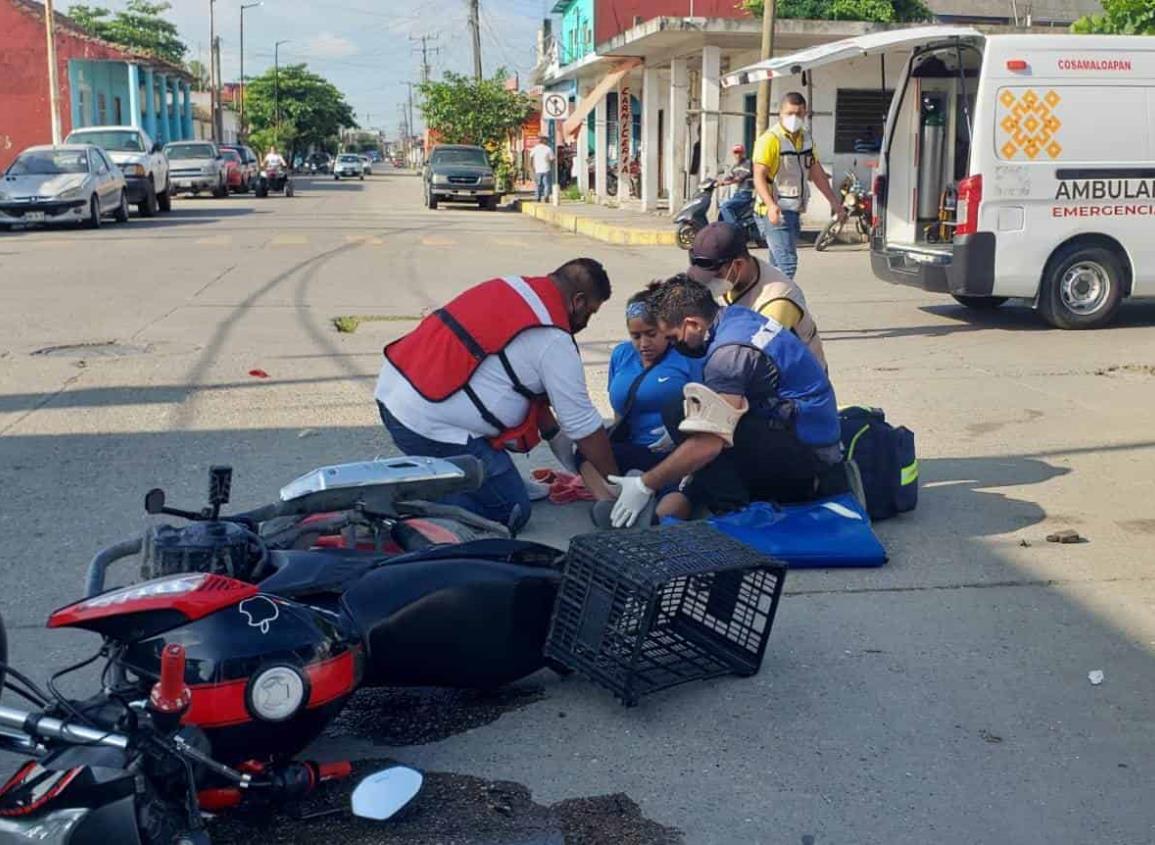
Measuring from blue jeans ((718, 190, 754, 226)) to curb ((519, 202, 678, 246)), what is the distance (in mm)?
9735

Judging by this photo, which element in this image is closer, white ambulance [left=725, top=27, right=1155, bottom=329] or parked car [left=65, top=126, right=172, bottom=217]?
white ambulance [left=725, top=27, right=1155, bottom=329]

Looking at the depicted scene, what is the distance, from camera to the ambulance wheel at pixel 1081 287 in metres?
11.6

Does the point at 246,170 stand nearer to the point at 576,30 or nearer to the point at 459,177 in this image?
the point at 459,177

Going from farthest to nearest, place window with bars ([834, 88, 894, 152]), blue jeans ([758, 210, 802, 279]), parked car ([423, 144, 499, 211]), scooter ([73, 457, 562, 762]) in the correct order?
parked car ([423, 144, 499, 211]), window with bars ([834, 88, 894, 152]), blue jeans ([758, 210, 802, 279]), scooter ([73, 457, 562, 762])

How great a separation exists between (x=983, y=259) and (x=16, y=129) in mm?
40778

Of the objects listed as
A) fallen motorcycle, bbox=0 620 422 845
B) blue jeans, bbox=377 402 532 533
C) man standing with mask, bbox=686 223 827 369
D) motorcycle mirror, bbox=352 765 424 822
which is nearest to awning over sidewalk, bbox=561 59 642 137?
man standing with mask, bbox=686 223 827 369

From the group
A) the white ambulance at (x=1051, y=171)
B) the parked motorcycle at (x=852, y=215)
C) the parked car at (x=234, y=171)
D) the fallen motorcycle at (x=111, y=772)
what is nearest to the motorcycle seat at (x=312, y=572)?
the fallen motorcycle at (x=111, y=772)

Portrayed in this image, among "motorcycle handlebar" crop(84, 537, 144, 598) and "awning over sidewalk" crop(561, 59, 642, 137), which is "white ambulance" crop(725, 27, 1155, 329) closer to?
"motorcycle handlebar" crop(84, 537, 144, 598)

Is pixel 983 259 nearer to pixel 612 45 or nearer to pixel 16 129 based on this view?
pixel 612 45

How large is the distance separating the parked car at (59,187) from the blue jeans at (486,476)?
19733mm

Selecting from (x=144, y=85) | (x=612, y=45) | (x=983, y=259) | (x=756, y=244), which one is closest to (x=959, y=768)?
(x=983, y=259)

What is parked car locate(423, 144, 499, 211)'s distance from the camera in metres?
36.2

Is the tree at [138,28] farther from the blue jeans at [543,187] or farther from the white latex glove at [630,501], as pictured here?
the white latex glove at [630,501]

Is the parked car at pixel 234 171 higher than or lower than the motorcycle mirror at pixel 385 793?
higher
